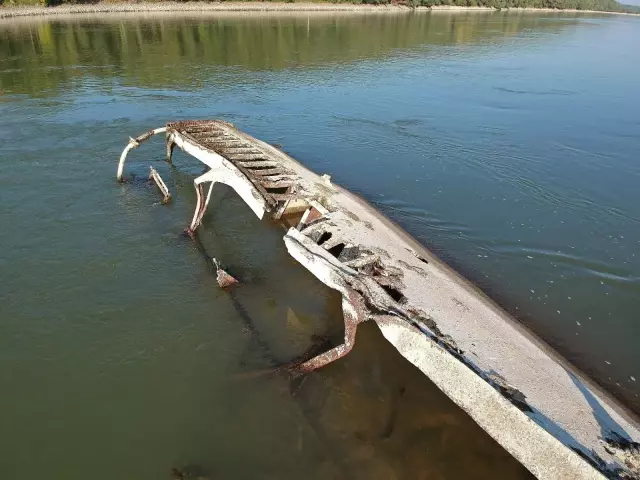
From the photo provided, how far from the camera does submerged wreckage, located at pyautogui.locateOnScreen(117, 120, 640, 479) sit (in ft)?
13.5

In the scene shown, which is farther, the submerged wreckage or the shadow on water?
the shadow on water

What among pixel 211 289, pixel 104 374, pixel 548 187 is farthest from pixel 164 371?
pixel 548 187

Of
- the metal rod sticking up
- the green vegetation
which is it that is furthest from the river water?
the green vegetation

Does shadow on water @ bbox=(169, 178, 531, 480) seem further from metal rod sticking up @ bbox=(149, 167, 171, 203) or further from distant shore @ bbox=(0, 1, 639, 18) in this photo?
distant shore @ bbox=(0, 1, 639, 18)

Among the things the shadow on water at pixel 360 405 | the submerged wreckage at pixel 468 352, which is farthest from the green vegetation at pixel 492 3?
the shadow on water at pixel 360 405

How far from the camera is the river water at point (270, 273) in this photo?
5.38 meters

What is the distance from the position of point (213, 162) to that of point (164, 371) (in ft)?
17.1

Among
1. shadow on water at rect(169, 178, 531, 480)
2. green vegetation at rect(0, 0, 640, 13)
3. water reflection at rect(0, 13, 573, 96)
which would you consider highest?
green vegetation at rect(0, 0, 640, 13)

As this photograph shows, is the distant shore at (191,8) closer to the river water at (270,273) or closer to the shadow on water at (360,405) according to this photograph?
the river water at (270,273)

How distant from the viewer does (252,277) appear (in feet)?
27.7

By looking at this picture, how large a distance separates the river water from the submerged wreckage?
1.00 meters

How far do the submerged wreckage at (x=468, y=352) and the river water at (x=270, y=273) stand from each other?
1.00 m

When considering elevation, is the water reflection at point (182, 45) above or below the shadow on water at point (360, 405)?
above

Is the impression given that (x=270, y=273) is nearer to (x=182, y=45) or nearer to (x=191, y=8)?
(x=182, y=45)
